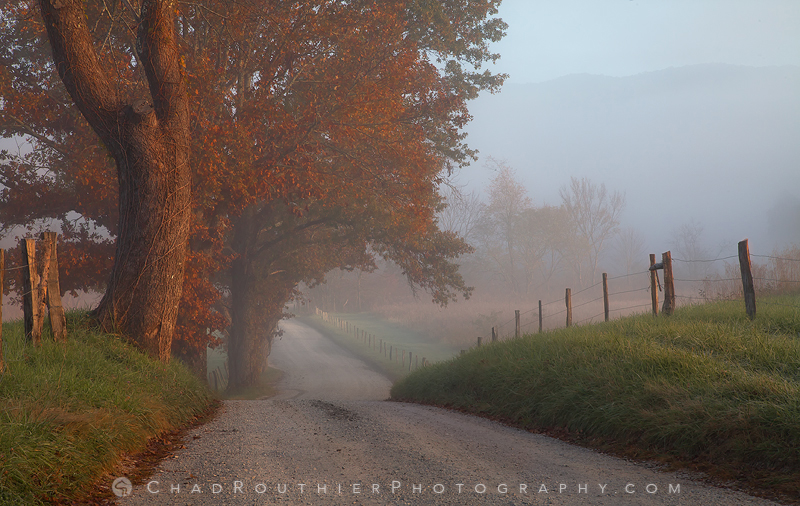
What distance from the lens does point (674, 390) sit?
5.64m

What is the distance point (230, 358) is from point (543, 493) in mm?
18897

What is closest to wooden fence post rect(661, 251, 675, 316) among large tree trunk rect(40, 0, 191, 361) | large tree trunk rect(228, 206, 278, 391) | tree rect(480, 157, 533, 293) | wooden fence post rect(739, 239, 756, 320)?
wooden fence post rect(739, 239, 756, 320)

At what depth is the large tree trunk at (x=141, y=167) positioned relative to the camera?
26.3 feet

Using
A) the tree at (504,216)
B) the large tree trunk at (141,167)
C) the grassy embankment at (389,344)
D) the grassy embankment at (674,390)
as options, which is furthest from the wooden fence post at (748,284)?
the tree at (504,216)

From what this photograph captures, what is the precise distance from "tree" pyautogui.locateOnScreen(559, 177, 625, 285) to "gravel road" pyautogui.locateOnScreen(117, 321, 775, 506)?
60370 mm

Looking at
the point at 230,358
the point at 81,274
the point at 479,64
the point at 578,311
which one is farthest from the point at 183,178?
the point at 578,311

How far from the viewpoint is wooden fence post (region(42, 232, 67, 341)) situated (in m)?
Answer: 6.58

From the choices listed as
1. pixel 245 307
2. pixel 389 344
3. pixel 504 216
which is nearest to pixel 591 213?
pixel 504 216

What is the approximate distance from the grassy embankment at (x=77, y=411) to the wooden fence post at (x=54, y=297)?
0.26 m

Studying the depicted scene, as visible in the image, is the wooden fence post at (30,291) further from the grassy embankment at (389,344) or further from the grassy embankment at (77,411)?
the grassy embankment at (389,344)

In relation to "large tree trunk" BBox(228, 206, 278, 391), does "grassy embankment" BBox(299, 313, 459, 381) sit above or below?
below

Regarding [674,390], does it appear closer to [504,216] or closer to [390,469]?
[390,469]

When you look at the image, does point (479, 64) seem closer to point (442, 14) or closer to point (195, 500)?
point (442, 14)

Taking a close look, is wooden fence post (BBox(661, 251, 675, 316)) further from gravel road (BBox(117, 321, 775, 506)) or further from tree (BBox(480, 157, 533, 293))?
tree (BBox(480, 157, 533, 293))
